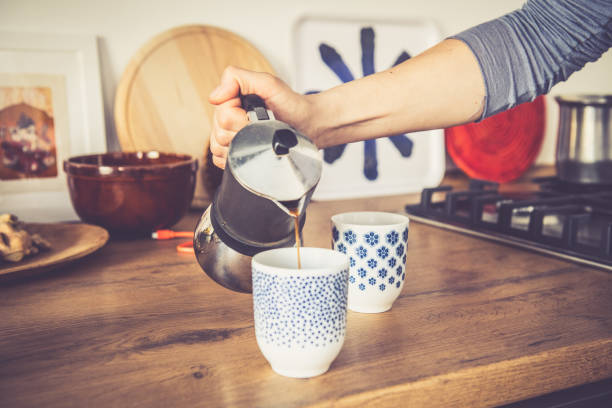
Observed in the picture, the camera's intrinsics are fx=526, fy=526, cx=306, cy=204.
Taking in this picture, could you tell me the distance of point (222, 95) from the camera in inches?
25.1

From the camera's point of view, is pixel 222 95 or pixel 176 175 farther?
pixel 176 175

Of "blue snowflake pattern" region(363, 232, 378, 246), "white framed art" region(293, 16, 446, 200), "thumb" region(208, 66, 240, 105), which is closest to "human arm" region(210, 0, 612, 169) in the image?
"thumb" region(208, 66, 240, 105)

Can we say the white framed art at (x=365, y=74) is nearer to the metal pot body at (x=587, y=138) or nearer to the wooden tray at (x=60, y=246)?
the metal pot body at (x=587, y=138)

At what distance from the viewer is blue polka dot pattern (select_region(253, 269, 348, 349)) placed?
444 millimetres

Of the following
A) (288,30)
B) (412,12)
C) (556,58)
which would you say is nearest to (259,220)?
(556,58)

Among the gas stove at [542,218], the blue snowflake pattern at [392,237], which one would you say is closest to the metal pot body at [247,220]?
the blue snowflake pattern at [392,237]

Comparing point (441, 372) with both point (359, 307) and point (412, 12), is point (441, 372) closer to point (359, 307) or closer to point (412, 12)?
point (359, 307)

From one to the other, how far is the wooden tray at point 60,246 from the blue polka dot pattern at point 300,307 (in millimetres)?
401

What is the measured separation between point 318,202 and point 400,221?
63 cm

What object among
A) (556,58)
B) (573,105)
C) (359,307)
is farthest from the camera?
(573,105)

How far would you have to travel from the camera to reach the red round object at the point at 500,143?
57.1 inches

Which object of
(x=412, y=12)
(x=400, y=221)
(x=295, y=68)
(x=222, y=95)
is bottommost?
(x=400, y=221)

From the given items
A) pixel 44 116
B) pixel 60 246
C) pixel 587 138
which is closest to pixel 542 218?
pixel 587 138

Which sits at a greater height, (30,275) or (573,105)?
(573,105)
